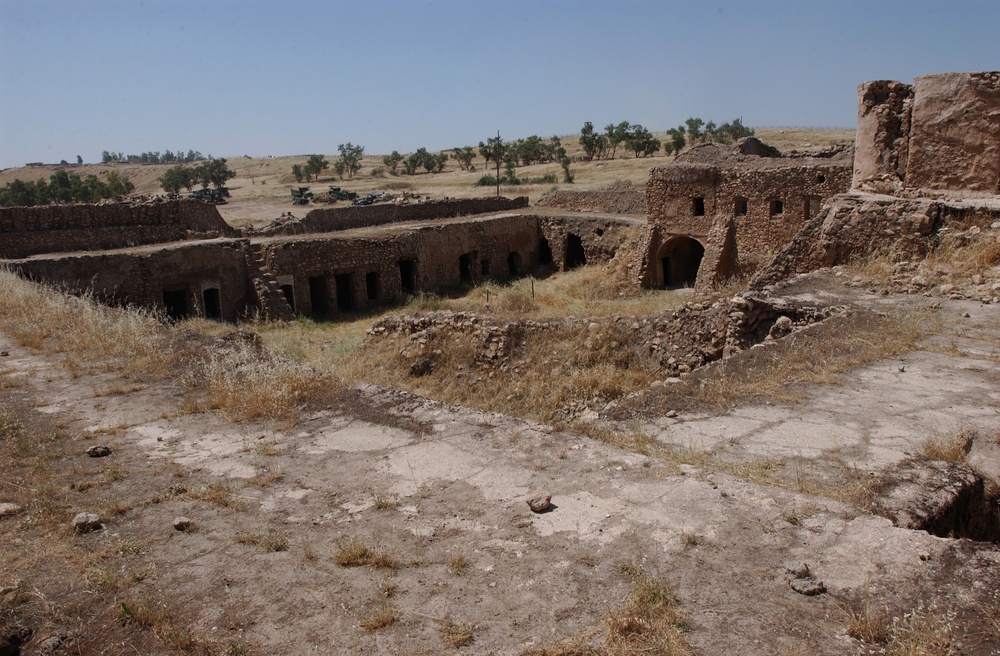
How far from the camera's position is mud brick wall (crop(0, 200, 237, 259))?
18.4m

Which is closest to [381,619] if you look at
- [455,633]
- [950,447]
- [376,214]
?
[455,633]

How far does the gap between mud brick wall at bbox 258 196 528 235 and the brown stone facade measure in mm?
8049

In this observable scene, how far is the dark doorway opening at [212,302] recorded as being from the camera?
1865 cm

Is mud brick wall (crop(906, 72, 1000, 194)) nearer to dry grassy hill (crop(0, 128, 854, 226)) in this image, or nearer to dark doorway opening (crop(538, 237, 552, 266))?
dark doorway opening (crop(538, 237, 552, 266))

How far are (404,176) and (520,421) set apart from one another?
62.7 m

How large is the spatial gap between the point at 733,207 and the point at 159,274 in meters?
14.3

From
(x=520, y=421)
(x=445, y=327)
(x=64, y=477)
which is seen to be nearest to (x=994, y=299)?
(x=520, y=421)

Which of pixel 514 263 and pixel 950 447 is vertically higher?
pixel 950 447

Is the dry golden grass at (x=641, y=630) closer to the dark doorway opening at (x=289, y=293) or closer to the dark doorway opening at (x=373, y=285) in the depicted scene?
the dark doorway opening at (x=289, y=293)

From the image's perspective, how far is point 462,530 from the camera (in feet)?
13.8

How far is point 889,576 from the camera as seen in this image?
11.5 feet

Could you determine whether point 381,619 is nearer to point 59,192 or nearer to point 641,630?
point 641,630

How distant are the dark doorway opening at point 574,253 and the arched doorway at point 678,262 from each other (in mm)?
3803

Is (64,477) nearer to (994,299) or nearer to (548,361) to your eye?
(548,361)
